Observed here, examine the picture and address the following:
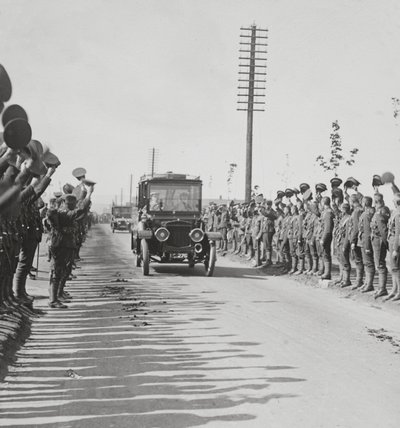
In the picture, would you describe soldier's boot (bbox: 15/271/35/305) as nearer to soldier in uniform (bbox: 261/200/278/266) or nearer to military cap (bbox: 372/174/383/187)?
military cap (bbox: 372/174/383/187)

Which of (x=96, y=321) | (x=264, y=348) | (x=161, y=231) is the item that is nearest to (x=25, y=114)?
(x=264, y=348)

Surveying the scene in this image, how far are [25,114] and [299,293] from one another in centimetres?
959

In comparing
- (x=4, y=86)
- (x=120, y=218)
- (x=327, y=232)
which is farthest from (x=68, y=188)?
(x=120, y=218)

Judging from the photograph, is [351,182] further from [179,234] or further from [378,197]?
[179,234]

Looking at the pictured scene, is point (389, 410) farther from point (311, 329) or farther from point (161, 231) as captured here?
point (161, 231)

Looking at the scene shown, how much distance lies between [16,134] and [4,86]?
591 millimetres

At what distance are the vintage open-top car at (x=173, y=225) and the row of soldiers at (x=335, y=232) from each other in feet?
7.51

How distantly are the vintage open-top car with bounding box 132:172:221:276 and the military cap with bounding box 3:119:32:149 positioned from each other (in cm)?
1148

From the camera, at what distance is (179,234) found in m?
16.2

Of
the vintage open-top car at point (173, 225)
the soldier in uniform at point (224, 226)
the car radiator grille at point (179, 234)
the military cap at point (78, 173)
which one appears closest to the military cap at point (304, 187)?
the vintage open-top car at point (173, 225)

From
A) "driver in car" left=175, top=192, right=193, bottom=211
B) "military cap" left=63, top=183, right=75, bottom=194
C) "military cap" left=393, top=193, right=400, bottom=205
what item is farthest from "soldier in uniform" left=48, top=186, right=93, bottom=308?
"driver in car" left=175, top=192, right=193, bottom=211

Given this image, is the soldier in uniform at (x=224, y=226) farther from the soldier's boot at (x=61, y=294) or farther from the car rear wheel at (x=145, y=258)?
the soldier's boot at (x=61, y=294)

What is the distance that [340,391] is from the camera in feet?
18.7

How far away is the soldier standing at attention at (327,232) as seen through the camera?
48.0ft
